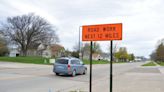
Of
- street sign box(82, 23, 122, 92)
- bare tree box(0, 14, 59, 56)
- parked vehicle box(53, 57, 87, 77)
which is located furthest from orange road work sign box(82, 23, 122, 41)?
bare tree box(0, 14, 59, 56)

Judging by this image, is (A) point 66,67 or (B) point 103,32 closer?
(B) point 103,32

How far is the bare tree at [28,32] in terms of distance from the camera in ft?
245

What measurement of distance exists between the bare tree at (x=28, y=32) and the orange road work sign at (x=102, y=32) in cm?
6727

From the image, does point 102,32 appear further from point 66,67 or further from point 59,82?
point 66,67

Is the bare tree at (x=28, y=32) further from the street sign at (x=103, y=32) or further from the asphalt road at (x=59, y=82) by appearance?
the street sign at (x=103, y=32)

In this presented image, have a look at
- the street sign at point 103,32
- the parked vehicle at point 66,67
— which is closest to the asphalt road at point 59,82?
the parked vehicle at point 66,67

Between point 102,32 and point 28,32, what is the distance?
2748 inches

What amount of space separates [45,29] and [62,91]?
6487cm

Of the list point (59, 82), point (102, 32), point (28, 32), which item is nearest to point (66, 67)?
point (59, 82)

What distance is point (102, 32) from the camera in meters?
7.91

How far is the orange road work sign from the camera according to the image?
7.70m

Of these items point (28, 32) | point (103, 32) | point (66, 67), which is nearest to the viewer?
point (103, 32)

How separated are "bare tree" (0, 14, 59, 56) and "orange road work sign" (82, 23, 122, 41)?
221 feet

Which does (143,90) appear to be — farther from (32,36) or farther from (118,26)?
(32,36)
